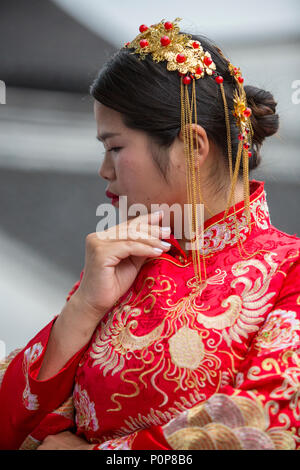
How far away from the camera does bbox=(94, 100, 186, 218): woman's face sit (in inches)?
45.8

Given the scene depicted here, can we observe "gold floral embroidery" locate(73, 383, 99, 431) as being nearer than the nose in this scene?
Yes

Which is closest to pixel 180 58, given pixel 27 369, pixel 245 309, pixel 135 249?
pixel 135 249

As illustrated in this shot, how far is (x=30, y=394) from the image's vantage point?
3.74 ft

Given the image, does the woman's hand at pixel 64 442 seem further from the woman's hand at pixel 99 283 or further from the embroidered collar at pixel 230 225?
the embroidered collar at pixel 230 225

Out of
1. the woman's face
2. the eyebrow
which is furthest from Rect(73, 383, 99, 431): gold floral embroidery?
the eyebrow

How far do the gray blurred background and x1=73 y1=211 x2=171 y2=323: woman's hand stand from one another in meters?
1.60

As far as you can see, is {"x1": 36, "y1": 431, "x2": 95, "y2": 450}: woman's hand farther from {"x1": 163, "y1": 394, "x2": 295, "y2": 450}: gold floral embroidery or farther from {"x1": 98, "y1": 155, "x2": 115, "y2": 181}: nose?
{"x1": 98, "y1": 155, "x2": 115, "y2": 181}: nose

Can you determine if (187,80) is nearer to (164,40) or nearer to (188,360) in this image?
(164,40)

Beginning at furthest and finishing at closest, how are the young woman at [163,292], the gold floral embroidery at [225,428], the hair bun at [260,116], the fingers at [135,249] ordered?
the hair bun at [260,116] < the fingers at [135,249] < the young woman at [163,292] < the gold floral embroidery at [225,428]

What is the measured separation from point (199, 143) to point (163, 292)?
341 millimetres

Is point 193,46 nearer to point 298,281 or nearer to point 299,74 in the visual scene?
point 298,281

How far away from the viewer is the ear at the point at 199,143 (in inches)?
45.6

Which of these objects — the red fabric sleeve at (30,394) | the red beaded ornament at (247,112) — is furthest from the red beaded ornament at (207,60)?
the red fabric sleeve at (30,394)
